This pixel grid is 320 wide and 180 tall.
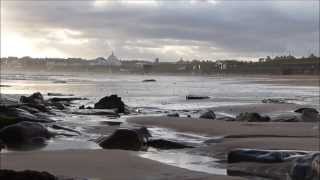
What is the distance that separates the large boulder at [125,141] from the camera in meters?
14.4

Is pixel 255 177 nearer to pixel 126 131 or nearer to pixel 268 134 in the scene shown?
pixel 126 131

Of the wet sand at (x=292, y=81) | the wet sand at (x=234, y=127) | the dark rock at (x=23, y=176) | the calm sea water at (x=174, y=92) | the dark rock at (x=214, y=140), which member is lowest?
the wet sand at (x=292, y=81)

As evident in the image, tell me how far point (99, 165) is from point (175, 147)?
3491 mm

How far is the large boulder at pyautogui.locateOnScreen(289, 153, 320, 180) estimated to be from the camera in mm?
9094

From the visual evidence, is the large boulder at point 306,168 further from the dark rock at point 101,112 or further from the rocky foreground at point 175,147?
the dark rock at point 101,112

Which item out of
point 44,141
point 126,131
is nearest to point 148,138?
point 126,131

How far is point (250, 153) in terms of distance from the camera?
37.7ft

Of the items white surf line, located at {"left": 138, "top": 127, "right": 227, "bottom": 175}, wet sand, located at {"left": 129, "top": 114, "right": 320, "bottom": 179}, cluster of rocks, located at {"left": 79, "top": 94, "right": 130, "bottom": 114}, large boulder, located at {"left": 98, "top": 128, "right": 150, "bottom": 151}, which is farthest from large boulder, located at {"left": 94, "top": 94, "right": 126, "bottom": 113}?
large boulder, located at {"left": 98, "top": 128, "right": 150, "bottom": 151}

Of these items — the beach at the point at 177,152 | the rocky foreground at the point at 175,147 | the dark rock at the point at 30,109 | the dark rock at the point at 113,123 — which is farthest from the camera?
the dark rock at the point at 30,109

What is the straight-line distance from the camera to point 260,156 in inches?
445

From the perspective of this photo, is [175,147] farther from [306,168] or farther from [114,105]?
[114,105]

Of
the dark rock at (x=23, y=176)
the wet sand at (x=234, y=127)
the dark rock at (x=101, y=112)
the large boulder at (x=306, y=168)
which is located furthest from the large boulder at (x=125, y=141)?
the dark rock at (x=101, y=112)

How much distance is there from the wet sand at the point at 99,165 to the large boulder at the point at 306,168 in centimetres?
98

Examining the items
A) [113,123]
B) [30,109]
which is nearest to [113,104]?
[30,109]
